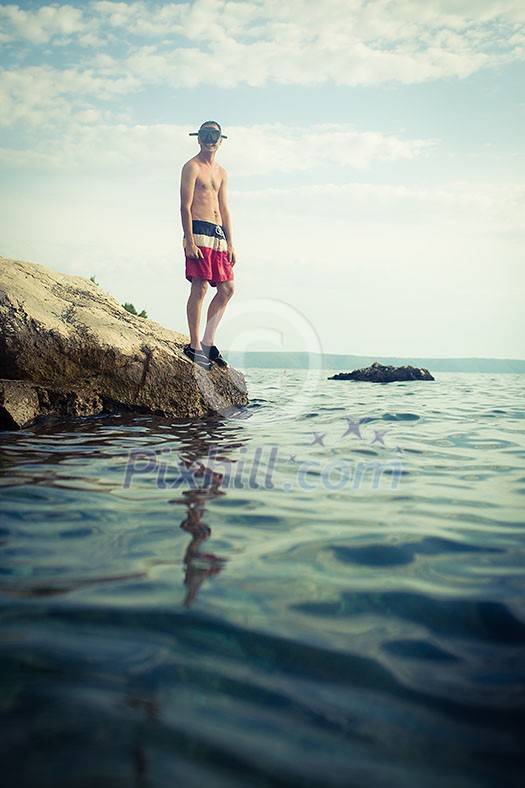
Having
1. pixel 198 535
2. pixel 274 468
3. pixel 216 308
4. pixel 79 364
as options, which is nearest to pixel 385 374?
pixel 216 308

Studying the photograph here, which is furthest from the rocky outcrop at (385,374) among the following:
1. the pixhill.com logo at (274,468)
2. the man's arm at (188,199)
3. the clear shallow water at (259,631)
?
the clear shallow water at (259,631)

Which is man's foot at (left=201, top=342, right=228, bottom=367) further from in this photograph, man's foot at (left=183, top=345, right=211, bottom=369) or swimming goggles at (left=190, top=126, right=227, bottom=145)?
swimming goggles at (left=190, top=126, right=227, bottom=145)

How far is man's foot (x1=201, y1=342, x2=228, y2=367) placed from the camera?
7457 millimetres


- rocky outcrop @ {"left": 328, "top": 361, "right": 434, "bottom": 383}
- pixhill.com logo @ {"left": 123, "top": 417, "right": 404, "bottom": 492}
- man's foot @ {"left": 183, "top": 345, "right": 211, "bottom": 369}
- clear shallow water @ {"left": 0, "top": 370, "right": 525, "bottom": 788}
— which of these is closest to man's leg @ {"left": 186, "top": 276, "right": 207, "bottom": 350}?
man's foot @ {"left": 183, "top": 345, "right": 211, "bottom": 369}

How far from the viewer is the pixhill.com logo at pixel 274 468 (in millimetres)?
3068

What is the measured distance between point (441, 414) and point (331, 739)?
20.6 ft

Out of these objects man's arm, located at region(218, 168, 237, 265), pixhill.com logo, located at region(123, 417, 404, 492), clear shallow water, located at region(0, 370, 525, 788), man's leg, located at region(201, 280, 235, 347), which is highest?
man's arm, located at region(218, 168, 237, 265)

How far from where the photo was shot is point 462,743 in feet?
3.42

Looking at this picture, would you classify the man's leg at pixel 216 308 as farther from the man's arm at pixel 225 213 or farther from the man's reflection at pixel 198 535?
the man's reflection at pixel 198 535

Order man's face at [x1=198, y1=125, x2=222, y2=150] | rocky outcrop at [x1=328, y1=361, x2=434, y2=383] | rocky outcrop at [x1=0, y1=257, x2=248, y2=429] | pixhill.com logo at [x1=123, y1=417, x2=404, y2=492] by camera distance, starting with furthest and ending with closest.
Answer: rocky outcrop at [x1=328, y1=361, x2=434, y2=383] < man's face at [x1=198, y1=125, x2=222, y2=150] < rocky outcrop at [x1=0, y1=257, x2=248, y2=429] < pixhill.com logo at [x1=123, y1=417, x2=404, y2=492]

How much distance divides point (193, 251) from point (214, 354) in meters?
1.50

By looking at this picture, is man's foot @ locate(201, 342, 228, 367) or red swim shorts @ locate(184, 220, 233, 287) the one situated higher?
red swim shorts @ locate(184, 220, 233, 287)

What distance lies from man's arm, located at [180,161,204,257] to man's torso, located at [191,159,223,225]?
92mm

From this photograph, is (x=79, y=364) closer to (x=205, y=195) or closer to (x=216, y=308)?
(x=216, y=308)
